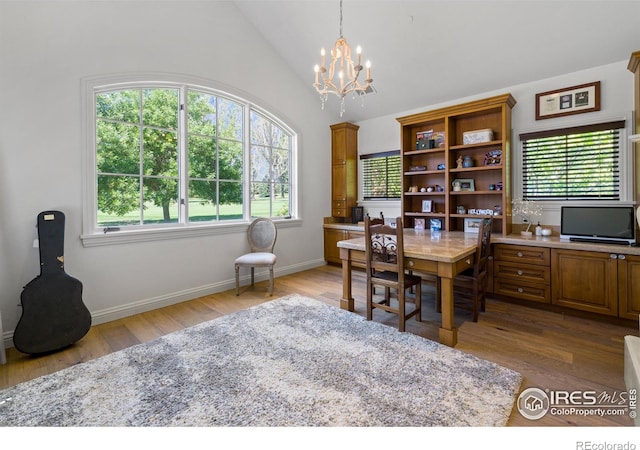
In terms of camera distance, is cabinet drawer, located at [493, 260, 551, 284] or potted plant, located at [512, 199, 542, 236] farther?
potted plant, located at [512, 199, 542, 236]

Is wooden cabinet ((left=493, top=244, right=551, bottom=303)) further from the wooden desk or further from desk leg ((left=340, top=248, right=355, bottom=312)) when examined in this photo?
desk leg ((left=340, top=248, right=355, bottom=312))

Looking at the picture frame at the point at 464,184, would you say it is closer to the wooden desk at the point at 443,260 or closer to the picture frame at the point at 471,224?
the picture frame at the point at 471,224

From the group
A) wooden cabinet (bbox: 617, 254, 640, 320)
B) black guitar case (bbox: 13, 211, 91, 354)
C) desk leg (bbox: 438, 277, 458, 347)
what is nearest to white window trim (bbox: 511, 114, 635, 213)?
wooden cabinet (bbox: 617, 254, 640, 320)

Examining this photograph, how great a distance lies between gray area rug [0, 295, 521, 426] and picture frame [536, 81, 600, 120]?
309cm

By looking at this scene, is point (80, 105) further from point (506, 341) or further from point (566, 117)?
point (566, 117)

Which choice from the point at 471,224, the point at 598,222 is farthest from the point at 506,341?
the point at 471,224

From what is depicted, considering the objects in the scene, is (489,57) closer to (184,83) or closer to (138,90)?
(184,83)

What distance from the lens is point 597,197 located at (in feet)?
10.7

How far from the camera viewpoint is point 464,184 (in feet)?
13.1

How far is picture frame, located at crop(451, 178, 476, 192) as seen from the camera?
3949 mm

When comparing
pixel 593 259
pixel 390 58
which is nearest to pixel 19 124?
pixel 390 58

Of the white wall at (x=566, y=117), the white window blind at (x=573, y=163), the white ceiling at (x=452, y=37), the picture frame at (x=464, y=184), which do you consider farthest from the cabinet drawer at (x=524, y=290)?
the white ceiling at (x=452, y=37)

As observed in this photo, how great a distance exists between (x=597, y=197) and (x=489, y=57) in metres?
2.01

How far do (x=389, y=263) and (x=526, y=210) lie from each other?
2182mm
